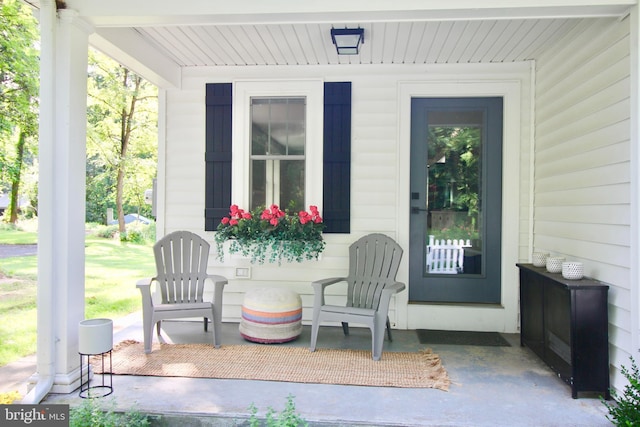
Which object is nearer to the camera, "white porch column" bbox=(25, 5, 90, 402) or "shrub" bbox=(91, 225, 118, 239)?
"white porch column" bbox=(25, 5, 90, 402)

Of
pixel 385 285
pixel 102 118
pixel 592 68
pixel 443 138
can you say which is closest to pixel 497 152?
pixel 443 138

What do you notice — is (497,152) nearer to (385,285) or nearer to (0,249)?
(385,285)

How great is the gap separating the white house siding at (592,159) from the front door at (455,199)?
19.3 inches

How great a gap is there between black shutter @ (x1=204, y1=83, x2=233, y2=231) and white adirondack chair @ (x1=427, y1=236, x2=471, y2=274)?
81.5 inches

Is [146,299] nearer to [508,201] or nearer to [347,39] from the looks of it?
[347,39]

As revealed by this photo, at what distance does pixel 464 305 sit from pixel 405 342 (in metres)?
0.79

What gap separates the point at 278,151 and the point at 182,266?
4.76ft

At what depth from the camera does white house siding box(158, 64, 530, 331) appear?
4.23 m

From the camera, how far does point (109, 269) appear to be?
353 inches

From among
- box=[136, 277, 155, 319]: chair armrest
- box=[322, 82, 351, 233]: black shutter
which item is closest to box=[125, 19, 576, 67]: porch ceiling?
box=[322, 82, 351, 233]: black shutter

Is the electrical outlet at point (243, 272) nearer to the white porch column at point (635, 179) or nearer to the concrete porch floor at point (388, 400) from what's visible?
the concrete porch floor at point (388, 400)

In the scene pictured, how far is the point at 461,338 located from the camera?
4.02 metres

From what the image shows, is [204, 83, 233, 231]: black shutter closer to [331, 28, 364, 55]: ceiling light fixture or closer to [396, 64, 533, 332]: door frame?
[331, 28, 364, 55]: ceiling light fixture

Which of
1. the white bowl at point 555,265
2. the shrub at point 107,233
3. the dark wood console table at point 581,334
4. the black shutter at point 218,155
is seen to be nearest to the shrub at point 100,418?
the black shutter at point 218,155
